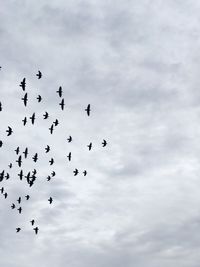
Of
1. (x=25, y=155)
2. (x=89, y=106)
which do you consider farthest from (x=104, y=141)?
(x=25, y=155)

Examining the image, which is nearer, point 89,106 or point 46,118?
point 46,118

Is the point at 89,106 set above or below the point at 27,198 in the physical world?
above

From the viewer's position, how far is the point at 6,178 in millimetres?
168000

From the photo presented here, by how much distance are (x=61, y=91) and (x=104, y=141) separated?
32.2 m

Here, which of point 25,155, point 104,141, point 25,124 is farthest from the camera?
point 104,141

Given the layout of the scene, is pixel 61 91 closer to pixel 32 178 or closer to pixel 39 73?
pixel 39 73

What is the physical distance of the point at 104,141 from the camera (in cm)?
18738

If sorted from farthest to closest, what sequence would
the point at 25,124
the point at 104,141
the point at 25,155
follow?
the point at 104,141
the point at 25,155
the point at 25,124

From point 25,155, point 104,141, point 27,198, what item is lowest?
point 27,198

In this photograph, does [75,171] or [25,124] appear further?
[75,171]

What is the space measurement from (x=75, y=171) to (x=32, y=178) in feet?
57.6

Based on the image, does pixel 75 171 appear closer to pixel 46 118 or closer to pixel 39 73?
pixel 46 118

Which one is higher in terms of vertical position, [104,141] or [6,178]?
[104,141]

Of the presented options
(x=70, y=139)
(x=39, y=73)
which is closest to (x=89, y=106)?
(x=70, y=139)
